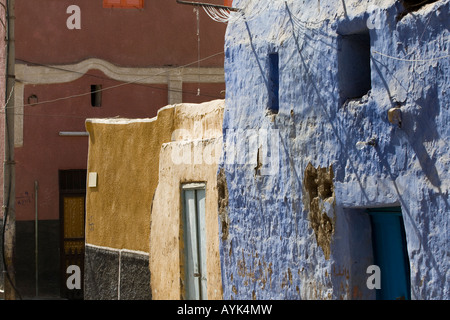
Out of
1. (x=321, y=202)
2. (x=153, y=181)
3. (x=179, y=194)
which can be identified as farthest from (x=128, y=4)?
(x=321, y=202)

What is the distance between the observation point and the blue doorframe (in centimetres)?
805

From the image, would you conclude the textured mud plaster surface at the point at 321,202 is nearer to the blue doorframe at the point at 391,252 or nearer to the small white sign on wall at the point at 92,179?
the blue doorframe at the point at 391,252

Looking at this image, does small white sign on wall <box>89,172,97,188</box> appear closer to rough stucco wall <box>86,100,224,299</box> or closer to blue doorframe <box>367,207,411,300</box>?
rough stucco wall <box>86,100,224,299</box>

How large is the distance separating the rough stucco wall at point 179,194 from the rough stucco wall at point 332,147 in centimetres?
40

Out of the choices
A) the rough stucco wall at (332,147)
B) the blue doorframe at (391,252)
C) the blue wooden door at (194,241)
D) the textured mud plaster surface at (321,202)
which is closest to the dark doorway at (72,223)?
the blue wooden door at (194,241)

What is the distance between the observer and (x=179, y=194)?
11.5 meters

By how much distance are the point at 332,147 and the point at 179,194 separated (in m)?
3.50

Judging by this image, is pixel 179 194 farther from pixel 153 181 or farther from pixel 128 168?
pixel 128 168

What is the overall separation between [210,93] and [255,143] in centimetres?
878

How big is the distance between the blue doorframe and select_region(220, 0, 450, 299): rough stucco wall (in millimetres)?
130

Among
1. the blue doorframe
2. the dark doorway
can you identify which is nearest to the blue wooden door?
the blue doorframe

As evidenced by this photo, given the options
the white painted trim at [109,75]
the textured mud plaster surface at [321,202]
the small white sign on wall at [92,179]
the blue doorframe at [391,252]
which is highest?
the white painted trim at [109,75]

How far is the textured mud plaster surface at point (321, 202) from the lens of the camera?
8.44m

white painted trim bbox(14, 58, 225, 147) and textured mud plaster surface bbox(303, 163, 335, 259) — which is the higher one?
white painted trim bbox(14, 58, 225, 147)
